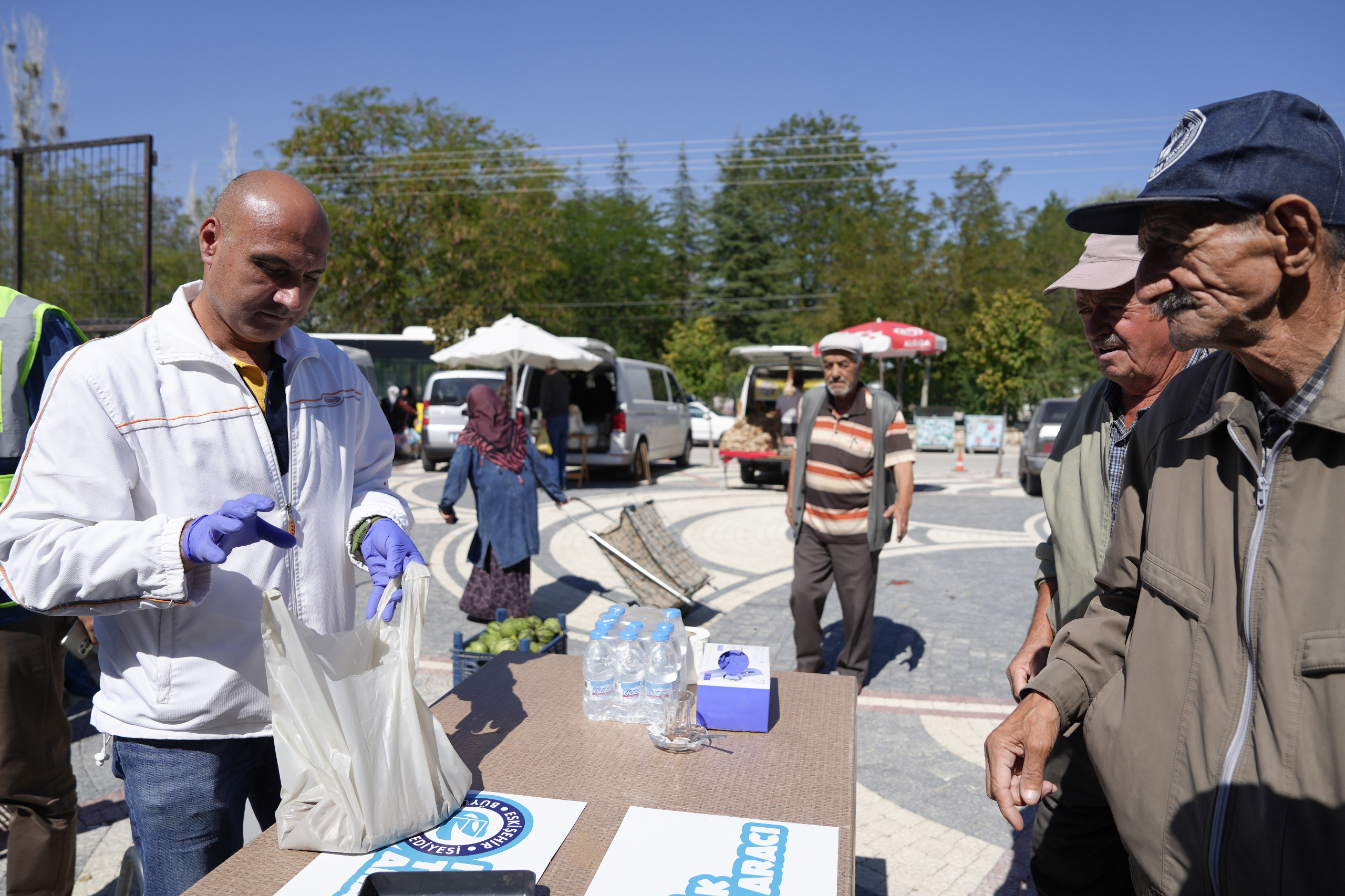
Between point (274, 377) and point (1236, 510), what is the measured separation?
2212mm

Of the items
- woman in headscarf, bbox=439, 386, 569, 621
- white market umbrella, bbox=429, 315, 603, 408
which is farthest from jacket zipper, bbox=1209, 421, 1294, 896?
white market umbrella, bbox=429, 315, 603, 408

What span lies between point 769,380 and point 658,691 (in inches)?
605

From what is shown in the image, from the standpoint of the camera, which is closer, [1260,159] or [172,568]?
[1260,159]

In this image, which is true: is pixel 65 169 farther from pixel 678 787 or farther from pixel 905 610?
pixel 905 610

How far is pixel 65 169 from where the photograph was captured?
570cm

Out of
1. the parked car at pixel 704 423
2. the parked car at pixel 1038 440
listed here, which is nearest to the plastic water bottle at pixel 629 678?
the parked car at pixel 1038 440

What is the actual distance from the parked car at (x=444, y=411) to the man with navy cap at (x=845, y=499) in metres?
11.2

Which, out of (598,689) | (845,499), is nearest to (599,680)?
(598,689)

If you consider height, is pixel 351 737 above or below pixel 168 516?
below

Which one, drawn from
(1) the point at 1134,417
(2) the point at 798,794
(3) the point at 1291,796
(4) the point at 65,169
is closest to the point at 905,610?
(1) the point at 1134,417

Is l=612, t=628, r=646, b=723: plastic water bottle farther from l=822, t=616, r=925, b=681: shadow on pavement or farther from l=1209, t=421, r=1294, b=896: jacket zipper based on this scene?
l=822, t=616, r=925, b=681: shadow on pavement

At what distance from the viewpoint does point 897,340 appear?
16.8m

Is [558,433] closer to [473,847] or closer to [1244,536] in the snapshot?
[473,847]

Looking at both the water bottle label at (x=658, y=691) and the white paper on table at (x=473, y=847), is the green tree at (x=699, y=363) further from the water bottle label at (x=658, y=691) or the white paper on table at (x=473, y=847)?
the white paper on table at (x=473, y=847)
